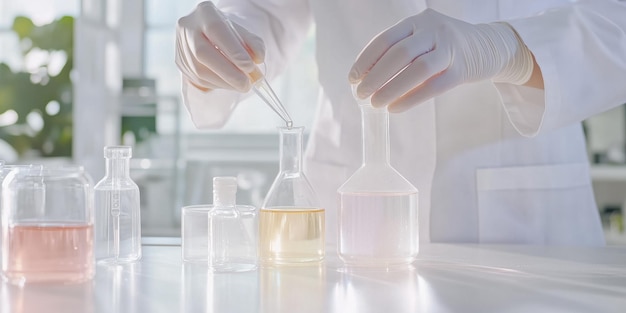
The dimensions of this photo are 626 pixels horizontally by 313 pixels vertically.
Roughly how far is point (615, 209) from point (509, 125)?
2.71m

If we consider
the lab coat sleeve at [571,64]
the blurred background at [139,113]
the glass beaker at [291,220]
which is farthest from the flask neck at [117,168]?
→ the blurred background at [139,113]

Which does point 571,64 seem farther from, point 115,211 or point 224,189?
point 115,211

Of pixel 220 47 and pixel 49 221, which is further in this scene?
pixel 220 47

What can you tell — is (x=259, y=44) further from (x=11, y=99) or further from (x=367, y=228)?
(x=11, y=99)

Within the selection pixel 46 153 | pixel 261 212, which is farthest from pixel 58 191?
pixel 46 153

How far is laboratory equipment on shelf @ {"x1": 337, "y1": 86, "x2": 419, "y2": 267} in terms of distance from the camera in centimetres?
98

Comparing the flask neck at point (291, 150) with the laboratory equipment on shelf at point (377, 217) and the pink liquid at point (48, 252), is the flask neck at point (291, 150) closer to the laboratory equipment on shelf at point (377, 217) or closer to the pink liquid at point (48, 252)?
the laboratory equipment on shelf at point (377, 217)

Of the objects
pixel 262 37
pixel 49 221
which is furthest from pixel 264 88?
pixel 262 37

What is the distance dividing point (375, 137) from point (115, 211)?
1.29 feet

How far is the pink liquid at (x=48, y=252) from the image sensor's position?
2.80 ft

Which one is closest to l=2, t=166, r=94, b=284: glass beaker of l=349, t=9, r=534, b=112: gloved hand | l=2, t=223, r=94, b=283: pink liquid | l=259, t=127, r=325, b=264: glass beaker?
l=2, t=223, r=94, b=283: pink liquid

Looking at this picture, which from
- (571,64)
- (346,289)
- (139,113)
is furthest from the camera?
(139,113)

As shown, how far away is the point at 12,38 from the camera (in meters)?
4.30

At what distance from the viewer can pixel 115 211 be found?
40.4 inches
